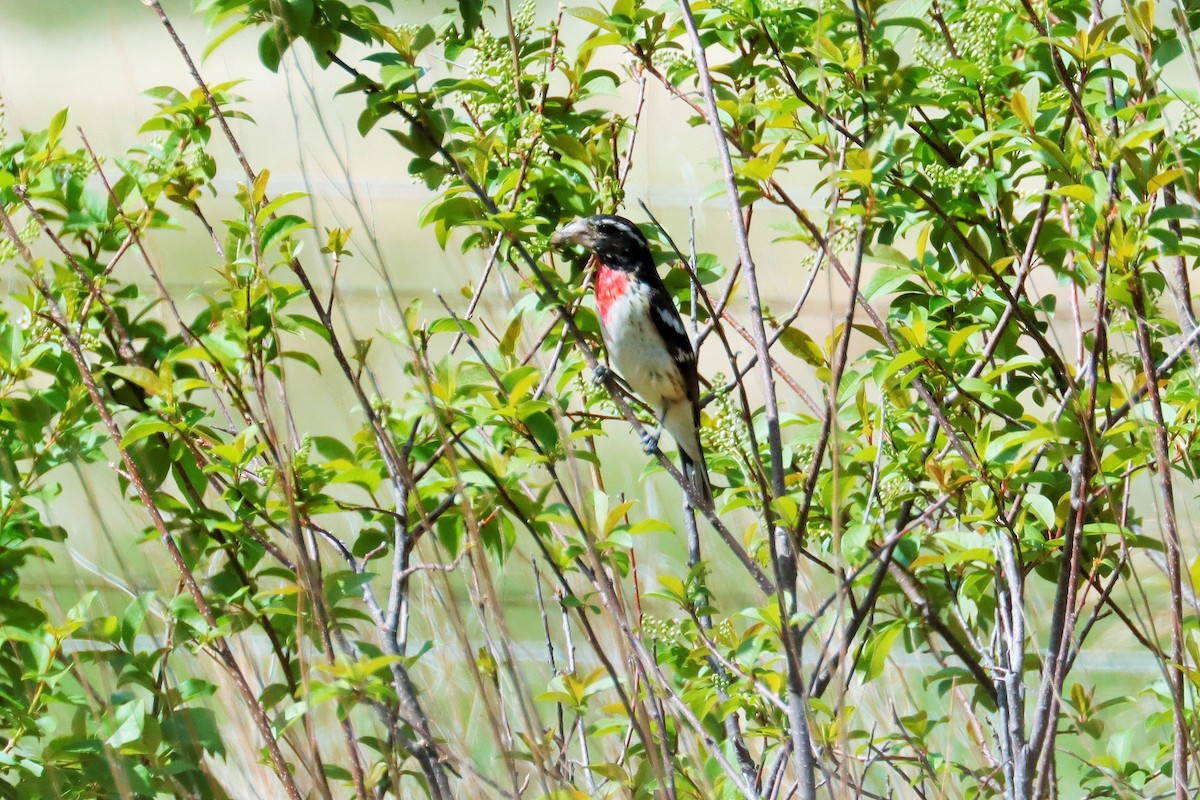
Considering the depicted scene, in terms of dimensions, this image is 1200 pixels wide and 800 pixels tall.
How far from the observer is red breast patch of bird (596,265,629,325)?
3.50 metres

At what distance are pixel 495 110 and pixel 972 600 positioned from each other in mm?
1227

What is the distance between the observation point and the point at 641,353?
3.58m

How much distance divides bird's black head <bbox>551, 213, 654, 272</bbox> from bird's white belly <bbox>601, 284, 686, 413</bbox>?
0.19m

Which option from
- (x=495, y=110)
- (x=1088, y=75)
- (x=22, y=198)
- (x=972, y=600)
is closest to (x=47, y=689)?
(x=22, y=198)

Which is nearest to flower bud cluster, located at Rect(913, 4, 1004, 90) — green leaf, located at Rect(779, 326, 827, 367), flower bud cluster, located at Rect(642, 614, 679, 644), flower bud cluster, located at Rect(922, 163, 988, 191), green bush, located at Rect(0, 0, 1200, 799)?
green bush, located at Rect(0, 0, 1200, 799)

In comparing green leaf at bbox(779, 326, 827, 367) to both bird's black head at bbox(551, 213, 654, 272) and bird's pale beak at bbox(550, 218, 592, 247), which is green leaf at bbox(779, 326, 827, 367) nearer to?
bird's black head at bbox(551, 213, 654, 272)

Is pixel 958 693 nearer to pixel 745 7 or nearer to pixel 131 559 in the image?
pixel 745 7

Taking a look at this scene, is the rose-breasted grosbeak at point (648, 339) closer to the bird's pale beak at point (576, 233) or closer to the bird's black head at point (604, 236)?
the bird's black head at point (604, 236)

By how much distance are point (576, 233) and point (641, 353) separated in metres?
1.26

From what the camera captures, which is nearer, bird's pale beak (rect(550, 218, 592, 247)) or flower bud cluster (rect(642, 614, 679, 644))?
flower bud cluster (rect(642, 614, 679, 644))

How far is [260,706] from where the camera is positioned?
1808 mm

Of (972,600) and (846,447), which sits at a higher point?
(846,447)

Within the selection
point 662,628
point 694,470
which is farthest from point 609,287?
point 662,628

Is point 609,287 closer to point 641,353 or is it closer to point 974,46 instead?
point 641,353
